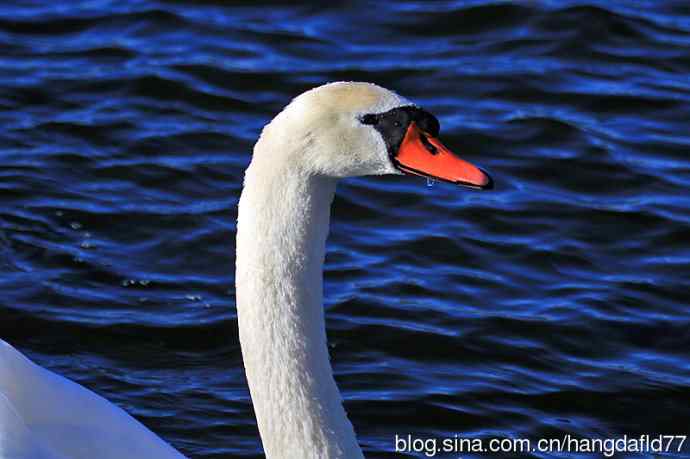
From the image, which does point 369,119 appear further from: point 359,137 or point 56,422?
point 56,422

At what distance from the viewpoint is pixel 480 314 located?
695cm

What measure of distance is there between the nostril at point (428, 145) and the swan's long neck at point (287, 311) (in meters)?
0.25

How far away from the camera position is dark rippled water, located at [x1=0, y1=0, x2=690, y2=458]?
20.8 feet

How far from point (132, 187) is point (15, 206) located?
0.62 meters

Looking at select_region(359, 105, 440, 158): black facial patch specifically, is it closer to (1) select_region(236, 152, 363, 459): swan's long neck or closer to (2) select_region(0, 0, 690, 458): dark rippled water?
(1) select_region(236, 152, 363, 459): swan's long neck

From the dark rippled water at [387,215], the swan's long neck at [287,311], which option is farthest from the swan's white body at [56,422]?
the dark rippled water at [387,215]

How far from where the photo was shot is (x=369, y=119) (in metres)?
3.88

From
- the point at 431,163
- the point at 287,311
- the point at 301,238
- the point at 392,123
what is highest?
the point at 392,123

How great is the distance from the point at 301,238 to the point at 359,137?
288mm

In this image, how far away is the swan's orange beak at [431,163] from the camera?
3928mm

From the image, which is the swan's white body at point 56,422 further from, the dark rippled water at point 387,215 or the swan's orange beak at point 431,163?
the dark rippled water at point 387,215

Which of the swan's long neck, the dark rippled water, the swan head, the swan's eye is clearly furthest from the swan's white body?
the dark rippled water

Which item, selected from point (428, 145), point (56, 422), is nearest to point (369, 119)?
point (428, 145)

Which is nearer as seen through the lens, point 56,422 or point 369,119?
point 369,119
